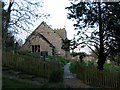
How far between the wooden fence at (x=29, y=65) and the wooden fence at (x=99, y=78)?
114 inches

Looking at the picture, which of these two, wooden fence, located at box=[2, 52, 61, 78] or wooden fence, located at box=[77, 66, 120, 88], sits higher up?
wooden fence, located at box=[2, 52, 61, 78]

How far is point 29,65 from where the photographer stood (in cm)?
1842

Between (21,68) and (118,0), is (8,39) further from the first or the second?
(118,0)

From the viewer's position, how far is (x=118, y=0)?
19.2 m

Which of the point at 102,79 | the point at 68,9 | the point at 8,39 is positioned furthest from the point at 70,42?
the point at 8,39

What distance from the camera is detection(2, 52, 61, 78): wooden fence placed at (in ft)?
59.8

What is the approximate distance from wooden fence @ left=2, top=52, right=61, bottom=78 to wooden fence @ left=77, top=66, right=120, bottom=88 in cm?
290

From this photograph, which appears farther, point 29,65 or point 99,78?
point 99,78

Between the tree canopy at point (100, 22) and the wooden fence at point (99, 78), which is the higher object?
the tree canopy at point (100, 22)

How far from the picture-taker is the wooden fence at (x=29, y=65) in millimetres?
18219

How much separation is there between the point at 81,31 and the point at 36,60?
465 centimetres

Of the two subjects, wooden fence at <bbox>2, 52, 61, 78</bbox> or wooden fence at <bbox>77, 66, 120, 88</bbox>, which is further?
wooden fence at <bbox>77, 66, 120, 88</bbox>

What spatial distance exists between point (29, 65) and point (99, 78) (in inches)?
199

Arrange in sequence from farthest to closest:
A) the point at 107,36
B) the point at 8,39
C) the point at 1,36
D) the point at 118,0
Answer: the point at 107,36 → the point at 118,0 → the point at 8,39 → the point at 1,36
